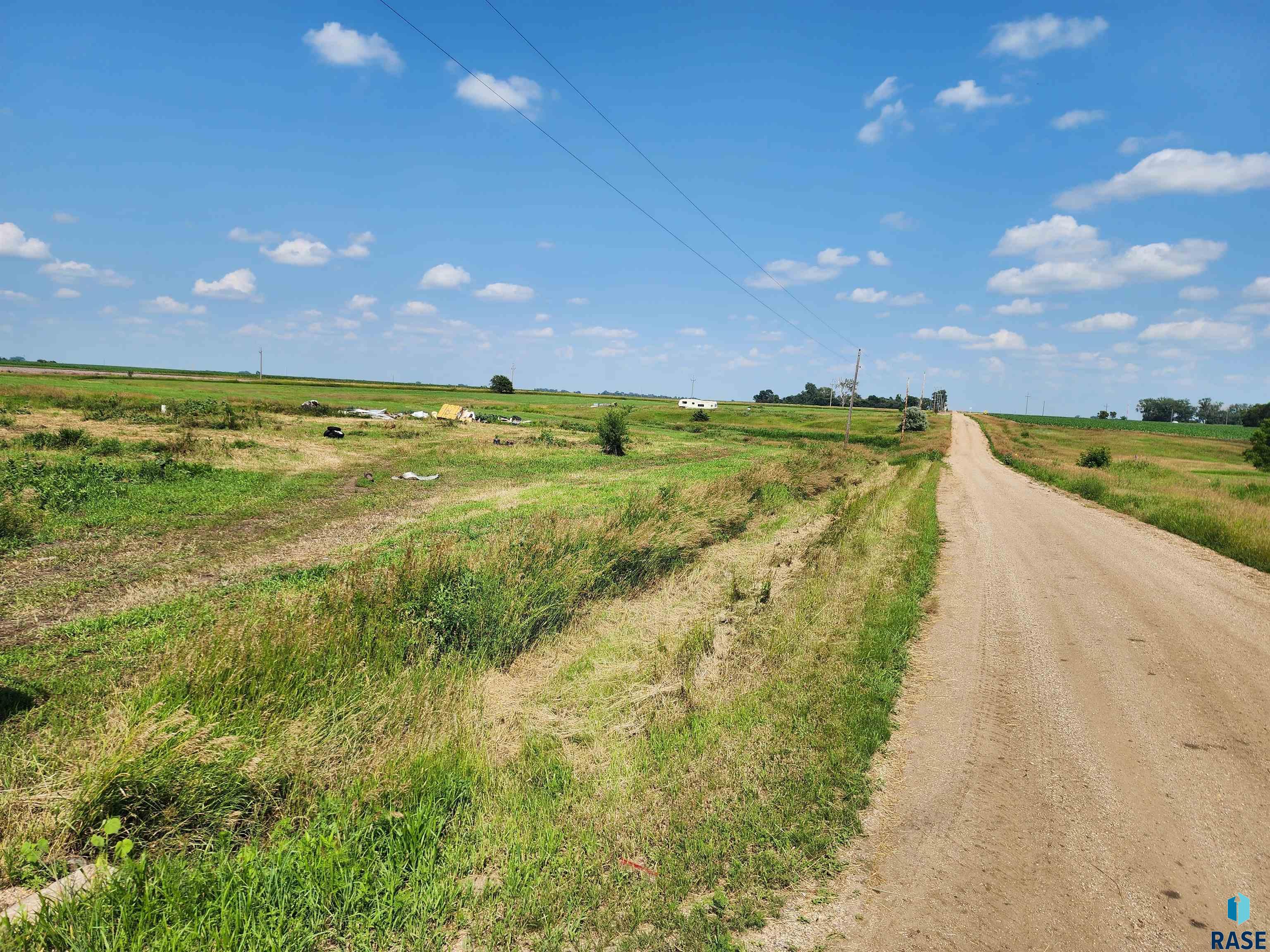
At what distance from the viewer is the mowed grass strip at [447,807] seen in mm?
3812

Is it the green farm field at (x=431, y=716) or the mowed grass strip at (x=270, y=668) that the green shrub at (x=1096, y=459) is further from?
the mowed grass strip at (x=270, y=668)

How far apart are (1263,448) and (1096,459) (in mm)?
16929

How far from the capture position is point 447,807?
5.16 metres

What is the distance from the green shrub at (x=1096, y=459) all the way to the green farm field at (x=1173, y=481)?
2.96 feet

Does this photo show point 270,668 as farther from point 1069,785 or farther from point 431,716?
point 1069,785

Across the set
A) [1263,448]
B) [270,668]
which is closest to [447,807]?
[270,668]

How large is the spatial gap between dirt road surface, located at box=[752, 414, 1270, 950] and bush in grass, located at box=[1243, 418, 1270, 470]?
5499 centimetres

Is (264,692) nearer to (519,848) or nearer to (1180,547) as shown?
(519,848)

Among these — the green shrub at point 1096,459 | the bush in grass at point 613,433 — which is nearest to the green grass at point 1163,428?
the green shrub at point 1096,459

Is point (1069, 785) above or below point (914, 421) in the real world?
below

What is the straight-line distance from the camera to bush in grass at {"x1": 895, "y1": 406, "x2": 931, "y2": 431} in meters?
83.4

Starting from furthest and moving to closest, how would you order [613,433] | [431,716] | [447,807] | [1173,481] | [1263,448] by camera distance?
1. [1263,448]
2. [613,433]
3. [1173,481]
4. [431,716]
5. [447,807]

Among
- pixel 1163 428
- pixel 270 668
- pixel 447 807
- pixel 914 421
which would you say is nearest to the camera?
pixel 447 807

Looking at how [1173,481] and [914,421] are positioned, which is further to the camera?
[914,421]
